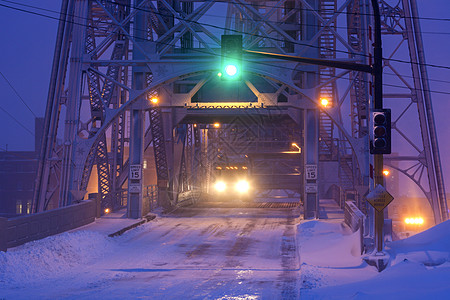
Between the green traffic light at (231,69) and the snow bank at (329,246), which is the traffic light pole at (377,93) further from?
the green traffic light at (231,69)

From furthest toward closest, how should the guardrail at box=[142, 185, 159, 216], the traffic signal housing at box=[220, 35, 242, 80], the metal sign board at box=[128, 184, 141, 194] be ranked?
the guardrail at box=[142, 185, 159, 216], the metal sign board at box=[128, 184, 141, 194], the traffic signal housing at box=[220, 35, 242, 80]

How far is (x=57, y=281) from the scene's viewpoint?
13.0 metres

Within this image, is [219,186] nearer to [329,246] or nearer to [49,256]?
[329,246]

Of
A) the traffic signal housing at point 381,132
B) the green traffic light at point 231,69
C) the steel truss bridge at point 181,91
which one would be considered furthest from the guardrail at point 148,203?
the traffic signal housing at point 381,132

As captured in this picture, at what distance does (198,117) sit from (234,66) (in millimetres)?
22034

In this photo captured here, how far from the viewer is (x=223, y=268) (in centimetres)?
1487

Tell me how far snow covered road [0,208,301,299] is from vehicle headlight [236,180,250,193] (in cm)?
3081

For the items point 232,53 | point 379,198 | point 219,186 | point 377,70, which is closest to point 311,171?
point 379,198

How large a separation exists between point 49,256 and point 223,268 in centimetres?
509

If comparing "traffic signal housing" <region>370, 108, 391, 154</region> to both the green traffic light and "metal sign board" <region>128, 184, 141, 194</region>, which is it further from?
"metal sign board" <region>128, 184, 141, 194</region>

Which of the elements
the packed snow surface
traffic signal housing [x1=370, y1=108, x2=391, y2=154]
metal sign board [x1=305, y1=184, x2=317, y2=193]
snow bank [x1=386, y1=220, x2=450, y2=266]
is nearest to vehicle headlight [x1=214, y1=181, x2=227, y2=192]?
metal sign board [x1=305, y1=184, x2=317, y2=193]

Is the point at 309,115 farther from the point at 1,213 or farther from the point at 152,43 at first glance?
the point at 1,213

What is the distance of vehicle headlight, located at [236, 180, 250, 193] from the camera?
181 feet

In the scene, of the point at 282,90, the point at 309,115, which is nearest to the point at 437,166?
the point at 309,115
